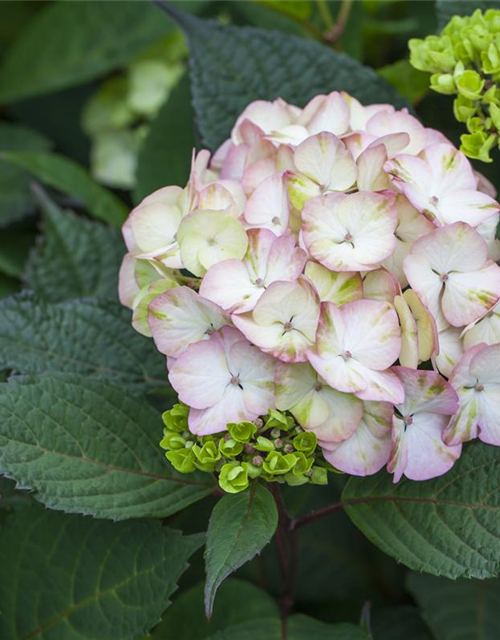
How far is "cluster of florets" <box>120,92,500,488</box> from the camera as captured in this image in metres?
0.62

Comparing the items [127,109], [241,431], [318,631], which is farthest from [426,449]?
[127,109]

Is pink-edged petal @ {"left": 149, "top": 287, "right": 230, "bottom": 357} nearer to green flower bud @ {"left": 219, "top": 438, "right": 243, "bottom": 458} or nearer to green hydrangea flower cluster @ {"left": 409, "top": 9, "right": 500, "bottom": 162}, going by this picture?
green flower bud @ {"left": 219, "top": 438, "right": 243, "bottom": 458}

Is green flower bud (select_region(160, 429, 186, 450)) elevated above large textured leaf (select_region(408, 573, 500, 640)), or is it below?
above

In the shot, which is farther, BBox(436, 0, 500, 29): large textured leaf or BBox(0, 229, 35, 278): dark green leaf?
BBox(0, 229, 35, 278): dark green leaf

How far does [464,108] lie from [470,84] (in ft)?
0.07

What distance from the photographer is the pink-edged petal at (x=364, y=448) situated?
2.09ft

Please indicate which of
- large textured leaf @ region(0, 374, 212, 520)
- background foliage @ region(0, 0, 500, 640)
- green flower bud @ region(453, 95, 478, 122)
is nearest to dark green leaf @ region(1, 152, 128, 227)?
background foliage @ region(0, 0, 500, 640)

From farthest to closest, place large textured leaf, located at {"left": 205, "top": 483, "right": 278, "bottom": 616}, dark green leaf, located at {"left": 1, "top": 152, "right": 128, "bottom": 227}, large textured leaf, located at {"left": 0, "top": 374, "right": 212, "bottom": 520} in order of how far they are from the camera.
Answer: dark green leaf, located at {"left": 1, "top": 152, "right": 128, "bottom": 227} → large textured leaf, located at {"left": 0, "top": 374, "right": 212, "bottom": 520} → large textured leaf, located at {"left": 205, "top": 483, "right": 278, "bottom": 616}

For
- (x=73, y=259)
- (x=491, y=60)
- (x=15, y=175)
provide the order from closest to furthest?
(x=491, y=60)
(x=73, y=259)
(x=15, y=175)

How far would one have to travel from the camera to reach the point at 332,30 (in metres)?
1.14

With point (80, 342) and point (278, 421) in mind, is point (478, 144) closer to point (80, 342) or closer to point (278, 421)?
point (278, 421)

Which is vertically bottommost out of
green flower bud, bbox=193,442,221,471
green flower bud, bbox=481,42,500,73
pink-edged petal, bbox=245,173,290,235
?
green flower bud, bbox=193,442,221,471

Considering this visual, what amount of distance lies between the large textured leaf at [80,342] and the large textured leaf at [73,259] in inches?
5.1

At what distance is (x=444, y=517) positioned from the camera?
2.31ft
